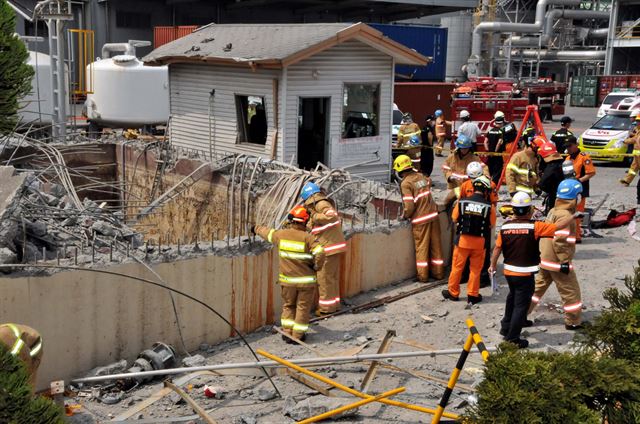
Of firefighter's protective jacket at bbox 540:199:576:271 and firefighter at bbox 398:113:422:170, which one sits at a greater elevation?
firefighter at bbox 398:113:422:170

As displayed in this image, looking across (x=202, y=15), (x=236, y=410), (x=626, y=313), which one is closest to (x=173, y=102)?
(x=236, y=410)

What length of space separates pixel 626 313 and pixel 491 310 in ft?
13.8

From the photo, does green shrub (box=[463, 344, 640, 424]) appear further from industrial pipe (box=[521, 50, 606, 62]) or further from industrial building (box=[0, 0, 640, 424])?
industrial pipe (box=[521, 50, 606, 62])

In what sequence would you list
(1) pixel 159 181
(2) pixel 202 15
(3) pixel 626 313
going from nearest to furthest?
Answer: 1. (3) pixel 626 313
2. (1) pixel 159 181
3. (2) pixel 202 15

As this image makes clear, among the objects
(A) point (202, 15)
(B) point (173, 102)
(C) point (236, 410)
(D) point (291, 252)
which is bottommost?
(C) point (236, 410)

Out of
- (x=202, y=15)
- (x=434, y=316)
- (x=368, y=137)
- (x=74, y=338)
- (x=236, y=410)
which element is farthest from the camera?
(x=202, y=15)

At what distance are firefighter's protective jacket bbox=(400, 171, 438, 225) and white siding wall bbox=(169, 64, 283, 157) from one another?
224 inches

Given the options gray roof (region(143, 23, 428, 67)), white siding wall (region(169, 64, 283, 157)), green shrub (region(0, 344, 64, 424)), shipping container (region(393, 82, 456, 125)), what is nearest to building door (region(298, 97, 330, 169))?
white siding wall (region(169, 64, 283, 157))

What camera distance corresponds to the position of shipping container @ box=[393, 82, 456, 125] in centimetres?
2736

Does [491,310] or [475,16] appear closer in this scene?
[491,310]

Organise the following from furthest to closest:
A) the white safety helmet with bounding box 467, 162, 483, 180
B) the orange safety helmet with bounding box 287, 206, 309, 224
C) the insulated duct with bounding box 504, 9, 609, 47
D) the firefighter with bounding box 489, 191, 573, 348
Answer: the insulated duct with bounding box 504, 9, 609, 47
the white safety helmet with bounding box 467, 162, 483, 180
the orange safety helmet with bounding box 287, 206, 309, 224
the firefighter with bounding box 489, 191, 573, 348

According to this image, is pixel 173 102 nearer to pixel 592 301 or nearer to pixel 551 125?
pixel 592 301

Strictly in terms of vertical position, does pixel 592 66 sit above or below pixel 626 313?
above

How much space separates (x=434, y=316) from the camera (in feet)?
29.3
